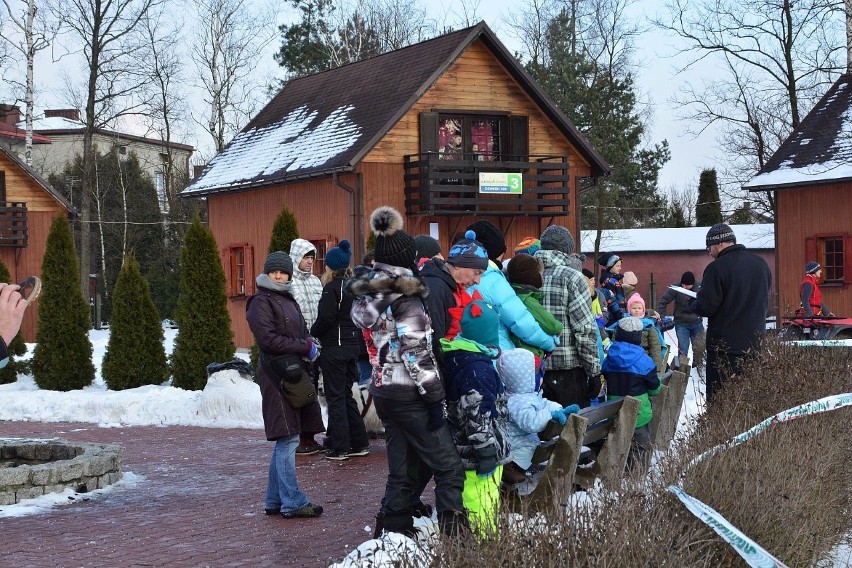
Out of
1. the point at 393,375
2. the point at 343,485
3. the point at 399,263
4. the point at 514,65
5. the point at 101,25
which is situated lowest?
the point at 343,485

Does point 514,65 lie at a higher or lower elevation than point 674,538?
higher

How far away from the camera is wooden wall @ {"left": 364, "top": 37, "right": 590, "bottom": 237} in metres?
25.9

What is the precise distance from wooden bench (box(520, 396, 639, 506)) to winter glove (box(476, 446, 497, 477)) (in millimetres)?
297

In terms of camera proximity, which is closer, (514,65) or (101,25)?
(514,65)


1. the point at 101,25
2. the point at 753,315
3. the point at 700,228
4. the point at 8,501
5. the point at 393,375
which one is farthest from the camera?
the point at 700,228

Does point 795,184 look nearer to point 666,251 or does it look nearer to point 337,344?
point 666,251

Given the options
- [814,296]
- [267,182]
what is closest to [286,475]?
[814,296]

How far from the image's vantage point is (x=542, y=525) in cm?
472

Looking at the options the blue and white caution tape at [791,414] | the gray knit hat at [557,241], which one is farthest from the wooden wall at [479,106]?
the blue and white caution tape at [791,414]

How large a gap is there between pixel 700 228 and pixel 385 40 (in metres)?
16.3

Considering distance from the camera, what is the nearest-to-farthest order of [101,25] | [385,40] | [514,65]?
[514,65], [101,25], [385,40]

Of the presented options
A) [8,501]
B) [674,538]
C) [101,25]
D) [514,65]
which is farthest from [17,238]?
[674,538]

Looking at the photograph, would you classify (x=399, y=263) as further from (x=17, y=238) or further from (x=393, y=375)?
(x=17, y=238)

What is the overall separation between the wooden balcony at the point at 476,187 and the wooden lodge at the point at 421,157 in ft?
0.12
